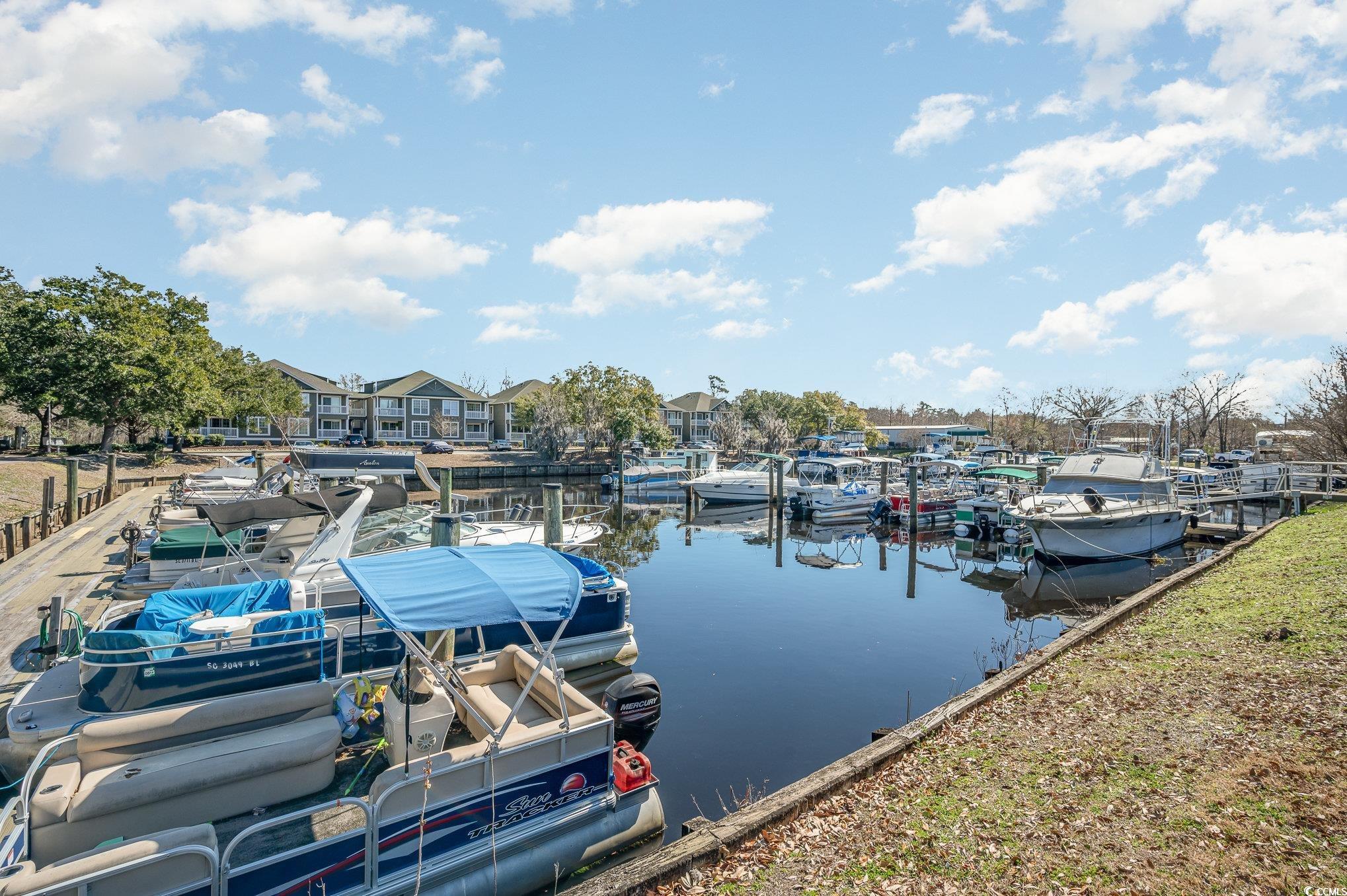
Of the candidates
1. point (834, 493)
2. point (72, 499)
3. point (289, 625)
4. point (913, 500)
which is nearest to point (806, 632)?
point (289, 625)

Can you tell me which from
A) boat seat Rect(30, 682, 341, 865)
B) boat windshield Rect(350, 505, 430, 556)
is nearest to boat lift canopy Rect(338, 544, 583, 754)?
boat seat Rect(30, 682, 341, 865)

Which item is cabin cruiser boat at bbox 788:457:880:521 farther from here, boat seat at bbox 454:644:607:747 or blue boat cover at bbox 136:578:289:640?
blue boat cover at bbox 136:578:289:640

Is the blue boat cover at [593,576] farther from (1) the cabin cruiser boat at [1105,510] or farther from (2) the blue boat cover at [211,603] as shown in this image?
(1) the cabin cruiser boat at [1105,510]

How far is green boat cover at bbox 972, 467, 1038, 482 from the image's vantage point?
1287 inches

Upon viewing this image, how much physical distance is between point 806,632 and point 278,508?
11044 mm

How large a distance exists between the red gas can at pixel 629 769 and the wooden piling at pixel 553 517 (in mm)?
10248

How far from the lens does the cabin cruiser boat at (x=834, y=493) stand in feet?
109

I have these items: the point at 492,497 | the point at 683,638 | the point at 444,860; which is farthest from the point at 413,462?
the point at 492,497

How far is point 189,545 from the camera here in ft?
45.8

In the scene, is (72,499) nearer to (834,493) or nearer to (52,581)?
(52,581)

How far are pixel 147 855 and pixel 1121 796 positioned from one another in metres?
7.72

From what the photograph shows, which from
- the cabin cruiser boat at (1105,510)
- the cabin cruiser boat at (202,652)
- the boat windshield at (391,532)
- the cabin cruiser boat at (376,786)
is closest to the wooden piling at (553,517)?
the boat windshield at (391,532)

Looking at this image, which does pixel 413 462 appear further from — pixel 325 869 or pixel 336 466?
pixel 325 869

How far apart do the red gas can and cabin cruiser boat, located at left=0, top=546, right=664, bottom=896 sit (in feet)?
0.09
